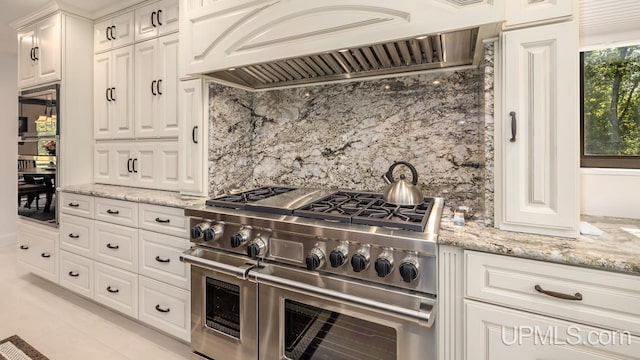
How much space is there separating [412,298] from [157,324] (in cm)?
181

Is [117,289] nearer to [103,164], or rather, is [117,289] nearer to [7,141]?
[103,164]

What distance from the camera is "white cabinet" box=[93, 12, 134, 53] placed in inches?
106

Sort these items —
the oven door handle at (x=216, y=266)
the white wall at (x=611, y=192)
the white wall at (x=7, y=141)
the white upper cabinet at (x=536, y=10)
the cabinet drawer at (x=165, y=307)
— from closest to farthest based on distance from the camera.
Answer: the white upper cabinet at (x=536, y=10) < the white wall at (x=611, y=192) < the oven door handle at (x=216, y=266) < the cabinet drawer at (x=165, y=307) < the white wall at (x=7, y=141)

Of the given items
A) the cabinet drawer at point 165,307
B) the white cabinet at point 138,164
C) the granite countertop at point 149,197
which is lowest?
the cabinet drawer at point 165,307

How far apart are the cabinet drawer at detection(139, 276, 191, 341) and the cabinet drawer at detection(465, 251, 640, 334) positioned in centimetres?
170

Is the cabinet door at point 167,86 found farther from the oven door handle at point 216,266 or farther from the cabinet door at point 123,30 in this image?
the oven door handle at point 216,266

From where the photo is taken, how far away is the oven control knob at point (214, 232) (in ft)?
5.27

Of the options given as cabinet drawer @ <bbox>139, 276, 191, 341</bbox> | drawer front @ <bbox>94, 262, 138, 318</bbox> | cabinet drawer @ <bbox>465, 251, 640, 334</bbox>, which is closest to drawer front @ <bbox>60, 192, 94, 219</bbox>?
drawer front @ <bbox>94, 262, 138, 318</bbox>

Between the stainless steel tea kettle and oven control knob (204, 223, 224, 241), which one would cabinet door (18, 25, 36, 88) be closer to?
oven control knob (204, 223, 224, 241)

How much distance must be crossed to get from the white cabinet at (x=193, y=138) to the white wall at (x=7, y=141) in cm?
400

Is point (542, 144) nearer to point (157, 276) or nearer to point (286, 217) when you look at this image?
point (286, 217)

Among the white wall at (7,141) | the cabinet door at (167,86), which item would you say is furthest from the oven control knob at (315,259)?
the white wall at (7,141)

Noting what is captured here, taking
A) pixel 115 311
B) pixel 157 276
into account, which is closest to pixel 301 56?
pixel 157 276

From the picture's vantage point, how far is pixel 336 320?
134 centimetres
